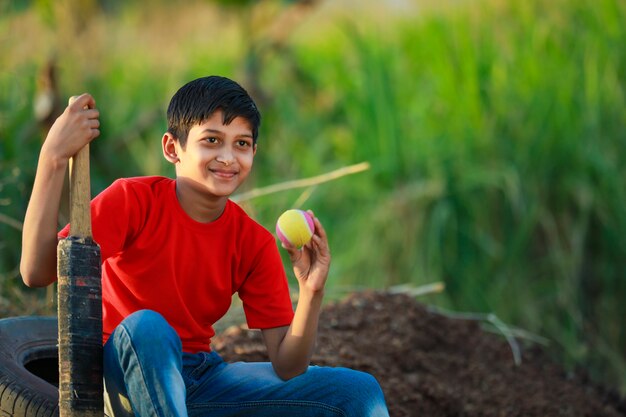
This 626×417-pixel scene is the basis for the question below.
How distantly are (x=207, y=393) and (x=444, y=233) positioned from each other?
3257 millimetres

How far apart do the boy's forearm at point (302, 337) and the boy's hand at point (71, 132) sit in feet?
2.20

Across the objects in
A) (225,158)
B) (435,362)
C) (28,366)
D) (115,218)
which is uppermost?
(225,158)

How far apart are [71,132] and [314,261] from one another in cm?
70

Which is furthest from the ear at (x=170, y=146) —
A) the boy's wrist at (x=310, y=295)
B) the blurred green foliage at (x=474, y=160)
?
the blurred green foliage at (x=474, y=160)

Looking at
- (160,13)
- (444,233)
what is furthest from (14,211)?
(160,13)

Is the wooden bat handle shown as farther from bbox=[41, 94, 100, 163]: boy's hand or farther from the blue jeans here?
the blue jeans

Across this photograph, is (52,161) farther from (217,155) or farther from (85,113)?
(217,155)

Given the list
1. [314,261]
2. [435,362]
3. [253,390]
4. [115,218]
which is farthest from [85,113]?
[435,362]

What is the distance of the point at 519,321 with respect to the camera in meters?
5.62

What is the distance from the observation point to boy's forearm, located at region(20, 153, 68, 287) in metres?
2.34

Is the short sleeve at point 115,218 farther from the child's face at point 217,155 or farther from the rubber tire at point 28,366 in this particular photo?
the rubber tire at point 28,366

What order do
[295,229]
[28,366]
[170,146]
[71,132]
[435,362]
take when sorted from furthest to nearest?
[435,362]
[28,366]
[170,146]
[295,229]
[71,132]

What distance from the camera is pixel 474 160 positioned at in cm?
585

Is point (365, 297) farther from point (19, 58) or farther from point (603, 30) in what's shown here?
point (19, 58)
